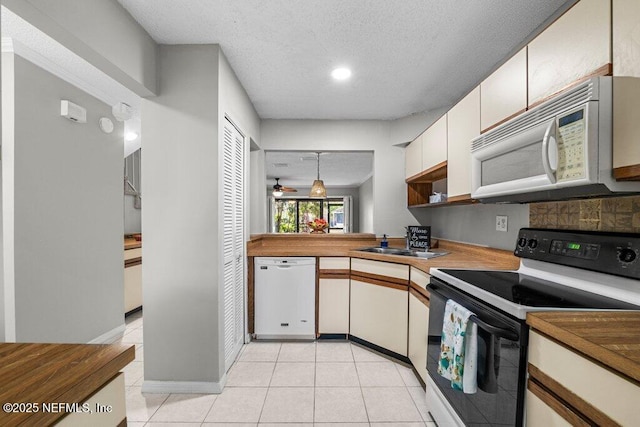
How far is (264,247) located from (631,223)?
9.11 feet

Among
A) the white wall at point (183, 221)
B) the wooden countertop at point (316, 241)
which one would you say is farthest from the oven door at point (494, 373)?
the wooden countertop at point (316, 241)

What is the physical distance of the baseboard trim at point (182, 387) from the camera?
2018 millimetres

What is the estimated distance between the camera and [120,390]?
80 cm

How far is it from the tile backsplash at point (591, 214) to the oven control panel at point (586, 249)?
73 mm

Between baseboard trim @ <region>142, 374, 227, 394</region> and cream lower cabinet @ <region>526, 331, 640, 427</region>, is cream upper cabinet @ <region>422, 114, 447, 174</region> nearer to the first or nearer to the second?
cream lower cabinet @ <region>526, 331, 640, 427</region>

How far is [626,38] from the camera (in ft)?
3.23

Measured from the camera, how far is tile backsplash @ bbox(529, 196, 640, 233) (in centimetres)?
123

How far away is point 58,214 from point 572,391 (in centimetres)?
320

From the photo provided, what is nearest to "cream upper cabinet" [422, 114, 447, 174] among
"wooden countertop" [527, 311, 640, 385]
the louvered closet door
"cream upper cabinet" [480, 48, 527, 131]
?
"cream upper cabinet" [480, 48, 527, 131]

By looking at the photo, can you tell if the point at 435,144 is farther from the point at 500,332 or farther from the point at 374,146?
the point at 500,332

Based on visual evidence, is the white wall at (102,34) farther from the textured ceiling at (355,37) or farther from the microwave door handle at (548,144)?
the microwave door handle at (548,144)


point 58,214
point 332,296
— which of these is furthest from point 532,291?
point 58,214

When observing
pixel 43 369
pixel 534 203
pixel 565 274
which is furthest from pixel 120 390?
pixel 534 203

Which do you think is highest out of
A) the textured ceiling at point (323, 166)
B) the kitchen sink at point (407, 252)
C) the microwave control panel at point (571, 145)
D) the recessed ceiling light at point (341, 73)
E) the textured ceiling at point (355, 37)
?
the textured ceiling at point (355, 37)
